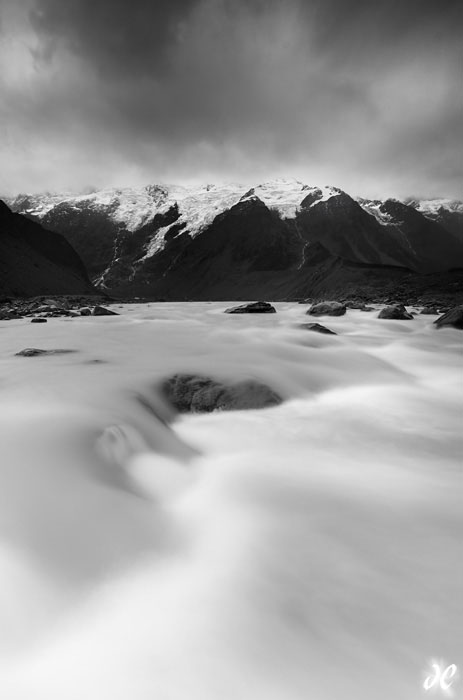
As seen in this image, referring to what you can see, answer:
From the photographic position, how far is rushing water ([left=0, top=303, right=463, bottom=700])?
1783 millimetres

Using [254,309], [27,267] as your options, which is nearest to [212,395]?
[254,309]

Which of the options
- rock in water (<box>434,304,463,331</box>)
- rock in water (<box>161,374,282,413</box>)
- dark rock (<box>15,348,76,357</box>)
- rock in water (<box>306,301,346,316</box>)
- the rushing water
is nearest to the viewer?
the rushing water

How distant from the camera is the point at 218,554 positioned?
100 inches

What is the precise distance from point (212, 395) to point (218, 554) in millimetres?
3465

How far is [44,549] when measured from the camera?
2309 millimetres

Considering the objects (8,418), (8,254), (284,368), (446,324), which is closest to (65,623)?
(8,418)

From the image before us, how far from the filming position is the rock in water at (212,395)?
577cm

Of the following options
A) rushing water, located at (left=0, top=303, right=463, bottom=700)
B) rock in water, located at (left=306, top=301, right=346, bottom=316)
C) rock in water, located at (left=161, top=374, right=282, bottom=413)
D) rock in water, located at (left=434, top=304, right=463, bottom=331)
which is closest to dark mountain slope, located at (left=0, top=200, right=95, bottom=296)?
rock in water, located at (left=306, top=301, right=346, bottom=316)

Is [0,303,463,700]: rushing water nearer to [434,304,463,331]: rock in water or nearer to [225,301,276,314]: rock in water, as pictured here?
[434,304,463,331]: rock in water

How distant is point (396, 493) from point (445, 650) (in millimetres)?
1657

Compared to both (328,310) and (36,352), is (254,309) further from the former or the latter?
(36,352)

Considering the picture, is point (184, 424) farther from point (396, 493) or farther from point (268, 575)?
point (268, 575)

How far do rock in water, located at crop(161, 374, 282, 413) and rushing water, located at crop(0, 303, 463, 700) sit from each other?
0.42 m

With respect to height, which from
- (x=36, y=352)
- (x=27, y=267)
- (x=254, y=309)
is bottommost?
(x=254, y=309)
